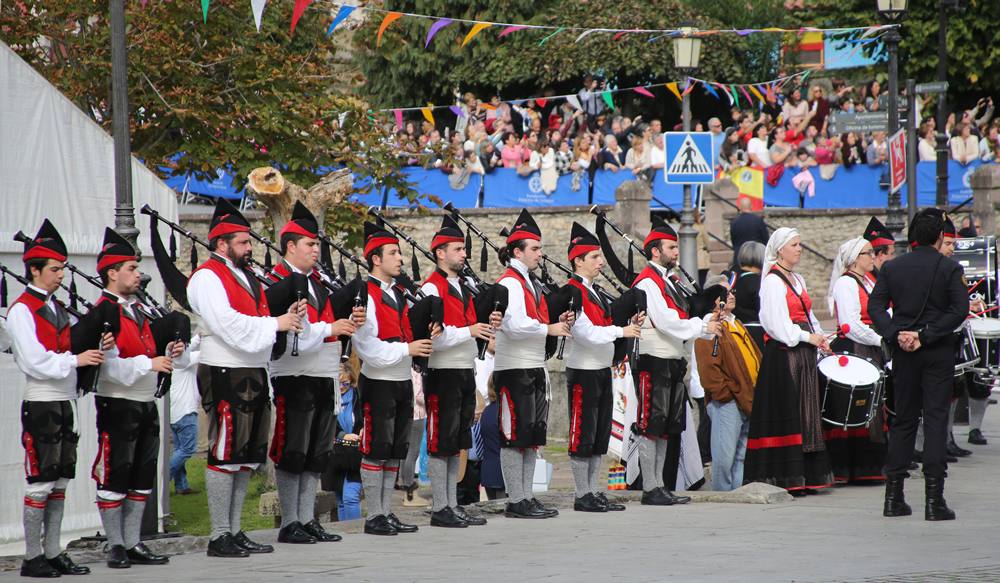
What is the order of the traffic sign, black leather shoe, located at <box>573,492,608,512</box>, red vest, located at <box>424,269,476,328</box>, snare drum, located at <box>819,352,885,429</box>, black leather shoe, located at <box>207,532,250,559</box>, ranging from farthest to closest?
the traffic sign
snare drum, located at <box>819,352,885,429</box>
black leather shoe, located at <box>573,492,608,512</box>
red vest, located at <box>424,269,476,328</box>
black leather shoe, located at <box>207,532,250,559</box>

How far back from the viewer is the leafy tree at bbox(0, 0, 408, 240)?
58.6 feet

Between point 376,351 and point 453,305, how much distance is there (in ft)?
2.79

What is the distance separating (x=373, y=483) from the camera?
32.3ft

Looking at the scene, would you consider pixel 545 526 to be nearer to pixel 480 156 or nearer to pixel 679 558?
pixel 679 558

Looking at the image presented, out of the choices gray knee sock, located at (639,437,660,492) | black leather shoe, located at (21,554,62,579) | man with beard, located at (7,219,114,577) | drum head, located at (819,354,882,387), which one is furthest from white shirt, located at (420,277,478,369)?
drum head, located at (819,354,882,387)

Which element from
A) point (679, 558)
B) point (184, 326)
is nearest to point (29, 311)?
point (184, 326)

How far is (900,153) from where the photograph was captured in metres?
16.8

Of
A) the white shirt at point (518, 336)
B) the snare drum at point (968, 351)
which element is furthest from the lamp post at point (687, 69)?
the white shirt at point (518, 336)

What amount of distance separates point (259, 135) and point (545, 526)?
9.50m

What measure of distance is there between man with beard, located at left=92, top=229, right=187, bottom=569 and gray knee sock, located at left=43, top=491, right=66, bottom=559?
9.6 inches

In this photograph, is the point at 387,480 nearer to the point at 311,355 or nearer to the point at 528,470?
the point at 311,355

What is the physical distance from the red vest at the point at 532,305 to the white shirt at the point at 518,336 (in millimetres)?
26

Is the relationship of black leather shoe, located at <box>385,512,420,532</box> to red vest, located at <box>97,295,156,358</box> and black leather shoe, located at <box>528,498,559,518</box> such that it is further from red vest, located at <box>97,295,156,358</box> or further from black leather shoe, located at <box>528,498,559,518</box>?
red vest, located at <box>97,295,156,358</box>

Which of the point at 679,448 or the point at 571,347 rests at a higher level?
the point at 571,347
